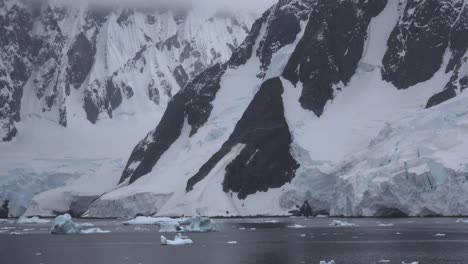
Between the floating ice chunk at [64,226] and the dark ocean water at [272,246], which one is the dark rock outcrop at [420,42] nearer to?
the dark ocean water at [272,246]

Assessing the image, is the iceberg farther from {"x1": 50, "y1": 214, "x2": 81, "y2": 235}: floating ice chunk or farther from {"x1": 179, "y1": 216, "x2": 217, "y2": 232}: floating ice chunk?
{"x1": 179, "y1": 216, "x2": 217, "y2": 232}: floating ice chunk

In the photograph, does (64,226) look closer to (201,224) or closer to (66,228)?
(66,228)

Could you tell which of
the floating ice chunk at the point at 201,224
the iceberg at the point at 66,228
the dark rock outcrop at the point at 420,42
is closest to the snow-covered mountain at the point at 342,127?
the dark rock outcrop at the point at 420,42

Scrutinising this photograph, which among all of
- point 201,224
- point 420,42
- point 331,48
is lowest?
point 201,224

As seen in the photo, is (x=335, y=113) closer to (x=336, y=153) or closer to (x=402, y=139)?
(x=336, y=153)

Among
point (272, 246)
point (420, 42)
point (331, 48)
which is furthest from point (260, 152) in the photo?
point (272, 246)

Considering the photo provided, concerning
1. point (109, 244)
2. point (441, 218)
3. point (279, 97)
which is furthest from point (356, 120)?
point (109, 244)

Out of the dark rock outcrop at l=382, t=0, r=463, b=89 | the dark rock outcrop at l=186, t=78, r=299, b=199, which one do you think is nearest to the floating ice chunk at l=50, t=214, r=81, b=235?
the dark rock outcrop at l=186, t=78, r=299, b=199
